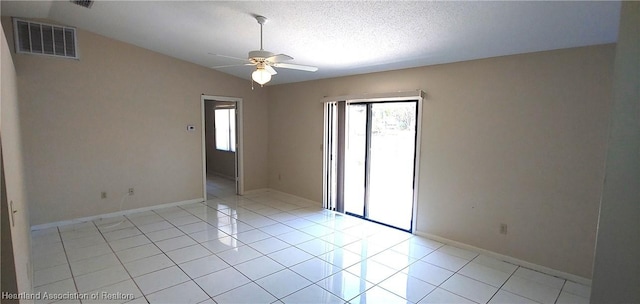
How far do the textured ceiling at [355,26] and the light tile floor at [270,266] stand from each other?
91.6 inches

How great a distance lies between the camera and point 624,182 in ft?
2.63

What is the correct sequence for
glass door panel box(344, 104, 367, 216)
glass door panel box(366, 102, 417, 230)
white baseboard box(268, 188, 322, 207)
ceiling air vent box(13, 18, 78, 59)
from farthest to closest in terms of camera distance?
white baseboard box(268, 188, 322, 207) → glass door panel box(344, 104, 367, 216) → glass door panel box(366, 102, 417, 230) → ceiling air vent box(13, 18, 78, 59)

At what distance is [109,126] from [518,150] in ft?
18.3

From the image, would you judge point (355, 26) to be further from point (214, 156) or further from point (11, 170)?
point (214, 156)

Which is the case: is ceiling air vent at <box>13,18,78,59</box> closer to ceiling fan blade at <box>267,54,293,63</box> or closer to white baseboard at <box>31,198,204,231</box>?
white baseboard at <box>31,198,204,231</box>

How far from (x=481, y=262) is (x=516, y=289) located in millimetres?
542

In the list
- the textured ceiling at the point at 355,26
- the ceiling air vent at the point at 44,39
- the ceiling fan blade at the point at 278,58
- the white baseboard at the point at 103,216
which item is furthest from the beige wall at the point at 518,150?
the ceiling air vent at the point at 44,39

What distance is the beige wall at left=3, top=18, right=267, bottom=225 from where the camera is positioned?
13.5 feet

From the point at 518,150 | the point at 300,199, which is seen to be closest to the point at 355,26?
the point at 518,150

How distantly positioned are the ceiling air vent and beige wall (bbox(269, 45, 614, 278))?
14.3ft

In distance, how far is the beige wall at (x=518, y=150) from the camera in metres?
2.91

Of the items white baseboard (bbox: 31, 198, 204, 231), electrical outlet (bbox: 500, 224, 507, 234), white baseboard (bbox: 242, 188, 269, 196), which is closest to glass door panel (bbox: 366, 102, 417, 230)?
electrical outlet (bbox: 500, 224, 507, 234)

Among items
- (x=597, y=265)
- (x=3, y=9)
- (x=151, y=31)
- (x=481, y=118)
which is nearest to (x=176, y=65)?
(x=151, y=31)

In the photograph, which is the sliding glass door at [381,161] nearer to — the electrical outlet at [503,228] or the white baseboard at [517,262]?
the white baseboard at [517,262]
